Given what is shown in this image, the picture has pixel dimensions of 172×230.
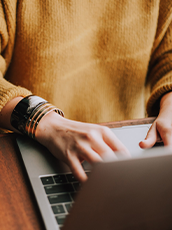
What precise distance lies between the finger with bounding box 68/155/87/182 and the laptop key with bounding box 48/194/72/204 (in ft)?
0.10

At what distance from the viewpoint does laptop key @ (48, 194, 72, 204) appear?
0.93ft

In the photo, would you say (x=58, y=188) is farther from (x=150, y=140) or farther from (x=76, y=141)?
(x=150, y=140)

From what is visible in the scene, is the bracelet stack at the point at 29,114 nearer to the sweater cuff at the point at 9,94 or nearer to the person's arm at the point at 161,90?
the sweater cuff at the point at 9,94

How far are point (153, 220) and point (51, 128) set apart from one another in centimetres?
22

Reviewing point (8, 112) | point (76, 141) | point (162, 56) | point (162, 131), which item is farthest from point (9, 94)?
point (162, 56)

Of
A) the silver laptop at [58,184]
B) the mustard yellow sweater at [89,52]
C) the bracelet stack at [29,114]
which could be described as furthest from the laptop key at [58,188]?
the mustard yellow sweater at [89,52]

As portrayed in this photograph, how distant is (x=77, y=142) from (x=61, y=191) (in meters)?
0.08

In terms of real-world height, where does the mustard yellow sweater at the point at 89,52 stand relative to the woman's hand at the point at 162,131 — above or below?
above

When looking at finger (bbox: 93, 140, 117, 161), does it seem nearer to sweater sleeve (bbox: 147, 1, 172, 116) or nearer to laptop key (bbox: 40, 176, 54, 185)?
laptop key (bbox: 40, 176, 54, 185)

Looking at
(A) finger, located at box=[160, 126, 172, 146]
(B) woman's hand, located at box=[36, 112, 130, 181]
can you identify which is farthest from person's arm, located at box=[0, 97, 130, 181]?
(A) finger, located at box=[160, 126, 172, 146]

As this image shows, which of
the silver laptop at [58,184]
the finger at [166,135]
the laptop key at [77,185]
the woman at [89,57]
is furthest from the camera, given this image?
the woman at [89,57]

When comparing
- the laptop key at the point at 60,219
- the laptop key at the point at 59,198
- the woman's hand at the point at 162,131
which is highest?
the woman's hand at the point at 162,131

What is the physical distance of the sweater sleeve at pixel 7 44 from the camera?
1.47ft

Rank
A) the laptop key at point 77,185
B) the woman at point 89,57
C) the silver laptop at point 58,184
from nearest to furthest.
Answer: the silver laptop at point 58,184 → the laptop key at point 77,185 → the woman at point 89,57
